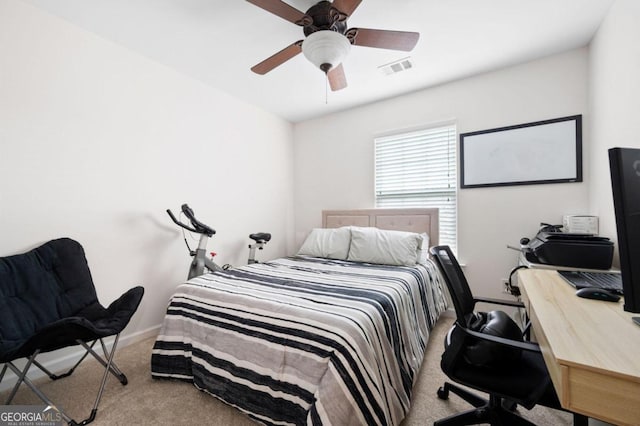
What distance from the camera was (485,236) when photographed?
279 cm

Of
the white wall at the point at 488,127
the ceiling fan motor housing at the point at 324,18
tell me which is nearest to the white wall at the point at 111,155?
the white wall at the point at 488,127

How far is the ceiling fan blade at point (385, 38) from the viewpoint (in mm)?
1710

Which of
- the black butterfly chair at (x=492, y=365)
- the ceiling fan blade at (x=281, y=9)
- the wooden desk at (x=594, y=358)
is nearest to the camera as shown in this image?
the wooden desk at (x=594, y=358)

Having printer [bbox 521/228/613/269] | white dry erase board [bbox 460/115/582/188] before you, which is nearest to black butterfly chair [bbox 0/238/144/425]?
printer [bbox 521/228/613/269]

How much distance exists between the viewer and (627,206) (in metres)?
0.70

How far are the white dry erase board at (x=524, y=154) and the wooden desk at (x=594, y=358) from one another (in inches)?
77.1

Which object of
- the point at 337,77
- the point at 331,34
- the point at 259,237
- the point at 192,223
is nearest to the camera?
the point at 331,34

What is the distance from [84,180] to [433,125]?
11.4 ft

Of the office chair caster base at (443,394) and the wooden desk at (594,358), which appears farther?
the office chair caster base at (443,394)

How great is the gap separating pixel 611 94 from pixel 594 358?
2.21m

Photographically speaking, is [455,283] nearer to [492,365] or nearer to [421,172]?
[492,365]

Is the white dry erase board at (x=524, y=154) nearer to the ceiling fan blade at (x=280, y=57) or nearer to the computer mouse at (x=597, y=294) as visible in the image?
the computer mouse at (x=597, y=294)

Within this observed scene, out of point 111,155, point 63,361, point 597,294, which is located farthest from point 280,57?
point 63,361

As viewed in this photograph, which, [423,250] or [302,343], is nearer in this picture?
[302,343]
